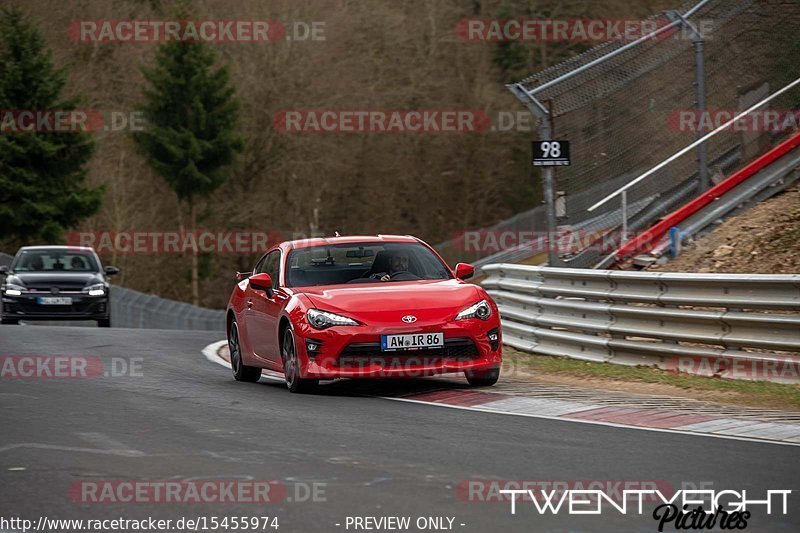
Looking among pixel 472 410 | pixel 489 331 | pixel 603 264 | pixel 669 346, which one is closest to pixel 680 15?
pixel 603 264

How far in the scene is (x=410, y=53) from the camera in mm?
62312

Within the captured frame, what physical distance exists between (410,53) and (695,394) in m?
52.4

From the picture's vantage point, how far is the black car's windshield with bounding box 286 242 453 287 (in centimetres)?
1227

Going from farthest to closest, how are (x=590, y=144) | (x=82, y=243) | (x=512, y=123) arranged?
(x=512, y=123) → (x=82, y=243) → (x=590, y=144)

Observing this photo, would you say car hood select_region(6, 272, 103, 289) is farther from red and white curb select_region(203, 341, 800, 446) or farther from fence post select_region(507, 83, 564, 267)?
red and white curb select_region(203, 341, 800, 446)

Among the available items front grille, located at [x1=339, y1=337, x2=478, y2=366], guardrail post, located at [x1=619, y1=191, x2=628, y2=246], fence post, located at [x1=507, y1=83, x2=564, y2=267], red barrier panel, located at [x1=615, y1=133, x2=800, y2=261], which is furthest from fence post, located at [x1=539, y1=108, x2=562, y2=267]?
front grille, located at [x1=339, y1=337, x2=478, y2=366]

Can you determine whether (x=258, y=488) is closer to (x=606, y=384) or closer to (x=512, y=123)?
(x=606, y=384)

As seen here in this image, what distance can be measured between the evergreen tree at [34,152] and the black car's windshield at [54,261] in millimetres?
21983

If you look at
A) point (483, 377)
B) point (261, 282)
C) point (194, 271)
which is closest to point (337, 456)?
point (483, 377)

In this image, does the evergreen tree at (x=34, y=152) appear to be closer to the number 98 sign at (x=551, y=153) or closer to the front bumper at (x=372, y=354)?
the number 98 sign at (x=551, y=153)

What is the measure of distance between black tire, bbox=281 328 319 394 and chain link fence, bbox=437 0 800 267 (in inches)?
203

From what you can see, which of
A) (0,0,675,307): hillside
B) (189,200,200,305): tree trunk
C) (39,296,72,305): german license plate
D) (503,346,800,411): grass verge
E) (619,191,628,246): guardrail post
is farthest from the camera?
(0,0,675,307): hillside

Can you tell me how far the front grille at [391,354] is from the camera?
36.3ft

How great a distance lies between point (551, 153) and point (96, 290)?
1261cm
